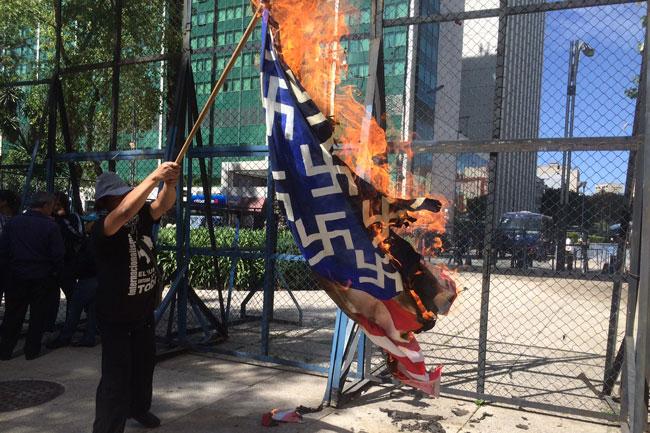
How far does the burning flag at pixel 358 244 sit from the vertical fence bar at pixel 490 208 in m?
1.45

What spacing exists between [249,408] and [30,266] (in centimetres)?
328

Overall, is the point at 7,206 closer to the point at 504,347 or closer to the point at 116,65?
the point at 116,65

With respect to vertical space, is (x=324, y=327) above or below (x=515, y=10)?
below

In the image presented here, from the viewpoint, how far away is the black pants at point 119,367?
357cm

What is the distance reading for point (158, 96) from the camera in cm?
1089

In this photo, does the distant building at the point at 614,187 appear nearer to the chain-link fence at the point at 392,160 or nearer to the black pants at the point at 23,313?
the chain-link fence at the point at 392,160

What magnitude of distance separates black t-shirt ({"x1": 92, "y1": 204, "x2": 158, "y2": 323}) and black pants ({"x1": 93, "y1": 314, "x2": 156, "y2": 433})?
105 mm

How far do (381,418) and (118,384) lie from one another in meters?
2.30

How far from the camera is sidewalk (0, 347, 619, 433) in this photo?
14.5 feet

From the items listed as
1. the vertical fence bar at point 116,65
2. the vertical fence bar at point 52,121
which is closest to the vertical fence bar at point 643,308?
the vertical fence bar at point 116,65

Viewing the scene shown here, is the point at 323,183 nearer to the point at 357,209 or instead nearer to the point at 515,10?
the point at 357,209

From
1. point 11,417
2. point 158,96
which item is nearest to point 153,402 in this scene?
point 11,417

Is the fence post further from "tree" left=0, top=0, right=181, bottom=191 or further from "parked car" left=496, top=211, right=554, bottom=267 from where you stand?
"parked car" left=496, top=211, right=554, bottom=267

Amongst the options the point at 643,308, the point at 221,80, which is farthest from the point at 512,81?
the point at 221,80
